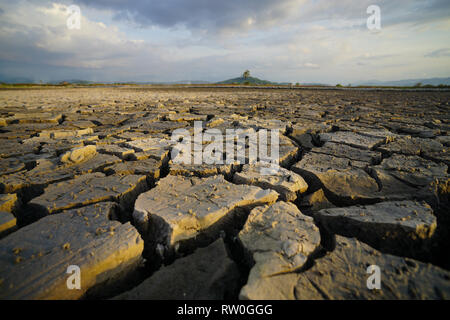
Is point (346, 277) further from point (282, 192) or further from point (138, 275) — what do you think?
point (138, 275)

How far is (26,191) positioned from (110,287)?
124cm

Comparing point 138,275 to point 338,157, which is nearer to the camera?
point 138,275

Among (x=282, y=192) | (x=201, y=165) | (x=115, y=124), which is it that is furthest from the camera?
(x=115, y=124)

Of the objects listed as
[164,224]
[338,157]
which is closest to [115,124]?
[164,224]

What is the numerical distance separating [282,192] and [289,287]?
0.78 m

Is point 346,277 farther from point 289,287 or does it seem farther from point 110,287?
point 110,287

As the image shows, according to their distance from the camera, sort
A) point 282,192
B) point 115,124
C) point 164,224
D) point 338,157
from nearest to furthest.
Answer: point 164,224 < point 282,192 < point 338,157 < point 115,124

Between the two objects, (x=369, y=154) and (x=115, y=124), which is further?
(x=115, y=124)

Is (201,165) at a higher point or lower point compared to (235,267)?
higher

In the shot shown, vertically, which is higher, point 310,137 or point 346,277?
point 310,137

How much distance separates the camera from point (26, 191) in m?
1.56
